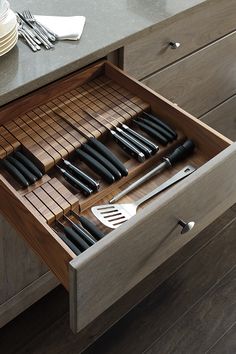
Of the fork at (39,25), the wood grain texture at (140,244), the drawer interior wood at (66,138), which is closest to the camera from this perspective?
the wood grain texture at (140,244)

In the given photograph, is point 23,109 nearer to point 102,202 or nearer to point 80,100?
point 80,100

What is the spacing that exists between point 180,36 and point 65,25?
33cm

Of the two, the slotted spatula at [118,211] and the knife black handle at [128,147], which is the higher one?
the knife black handle at [128,147]

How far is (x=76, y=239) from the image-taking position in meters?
0.91

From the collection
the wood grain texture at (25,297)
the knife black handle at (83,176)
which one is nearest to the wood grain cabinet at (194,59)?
the knife black handle at (83,176)

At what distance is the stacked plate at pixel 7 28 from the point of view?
42.4 inches

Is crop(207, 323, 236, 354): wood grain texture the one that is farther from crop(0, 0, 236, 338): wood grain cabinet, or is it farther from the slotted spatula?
the slotted spatula

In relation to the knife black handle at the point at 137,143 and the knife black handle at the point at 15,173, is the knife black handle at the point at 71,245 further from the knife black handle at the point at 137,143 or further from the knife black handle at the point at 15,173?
the knife black handle at the point at 137,143

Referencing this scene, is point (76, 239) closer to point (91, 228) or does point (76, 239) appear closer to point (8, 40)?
point (91, 228)

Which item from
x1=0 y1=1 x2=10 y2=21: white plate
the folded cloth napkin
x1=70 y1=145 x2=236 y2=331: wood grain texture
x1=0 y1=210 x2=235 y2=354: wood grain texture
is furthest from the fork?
x1=0 y1=210 x2=235 y2=354: wood grain texture

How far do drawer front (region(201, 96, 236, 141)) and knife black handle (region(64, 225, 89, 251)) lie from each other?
2.98 ft

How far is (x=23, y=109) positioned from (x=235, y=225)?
93cm

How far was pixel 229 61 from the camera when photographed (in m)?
1.67

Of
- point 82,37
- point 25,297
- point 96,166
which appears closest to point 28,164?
point 96,166
